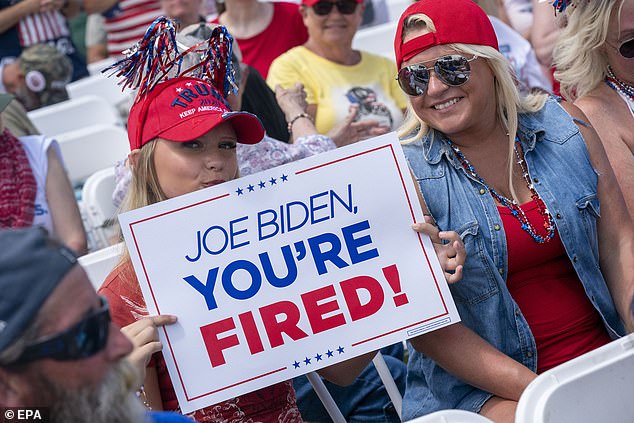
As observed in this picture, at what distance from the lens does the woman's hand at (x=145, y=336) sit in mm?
2174

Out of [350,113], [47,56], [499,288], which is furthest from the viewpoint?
[47,56]

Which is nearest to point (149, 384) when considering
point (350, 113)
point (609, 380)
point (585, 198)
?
point (609, 380)

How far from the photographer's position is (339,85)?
459 centimetres

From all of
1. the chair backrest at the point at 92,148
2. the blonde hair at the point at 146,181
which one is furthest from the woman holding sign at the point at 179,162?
the chair backrest at the point at 92,148

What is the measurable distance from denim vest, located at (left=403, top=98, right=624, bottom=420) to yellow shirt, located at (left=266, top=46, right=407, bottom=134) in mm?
1717

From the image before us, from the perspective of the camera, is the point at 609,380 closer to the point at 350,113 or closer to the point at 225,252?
the point at 225,252

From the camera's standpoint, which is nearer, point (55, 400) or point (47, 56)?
point (55, 400)

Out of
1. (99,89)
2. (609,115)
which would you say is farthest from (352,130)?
(99,89)

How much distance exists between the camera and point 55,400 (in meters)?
1.48

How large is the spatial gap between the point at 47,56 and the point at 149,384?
361cm

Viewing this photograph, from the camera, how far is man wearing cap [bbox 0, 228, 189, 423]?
4.71ft

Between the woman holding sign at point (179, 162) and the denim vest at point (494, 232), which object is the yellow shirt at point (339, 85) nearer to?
the denim vest at point (494, 232)

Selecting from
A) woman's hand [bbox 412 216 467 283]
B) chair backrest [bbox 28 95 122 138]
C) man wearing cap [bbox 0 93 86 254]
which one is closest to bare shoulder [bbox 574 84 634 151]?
woman's hand [bbox 412 216 467 283]

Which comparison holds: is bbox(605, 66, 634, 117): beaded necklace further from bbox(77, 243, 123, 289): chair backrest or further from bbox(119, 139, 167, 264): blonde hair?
bbox(77, 243, 123, 289): chair backrest
